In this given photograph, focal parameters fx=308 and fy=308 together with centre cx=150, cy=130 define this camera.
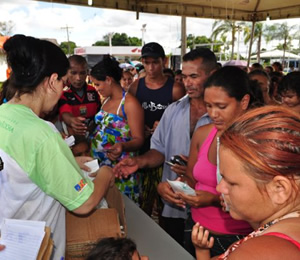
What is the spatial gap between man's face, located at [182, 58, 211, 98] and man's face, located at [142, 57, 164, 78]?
3.68 ft

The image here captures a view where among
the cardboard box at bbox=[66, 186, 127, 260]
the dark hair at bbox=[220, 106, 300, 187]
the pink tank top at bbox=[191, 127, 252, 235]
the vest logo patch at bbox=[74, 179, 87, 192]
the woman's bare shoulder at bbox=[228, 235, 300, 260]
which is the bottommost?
the cardboard box at bbox=[66, 186, 127, 260]

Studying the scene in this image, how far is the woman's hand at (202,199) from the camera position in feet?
5.05

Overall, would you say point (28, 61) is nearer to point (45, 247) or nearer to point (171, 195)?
point (45, 247)

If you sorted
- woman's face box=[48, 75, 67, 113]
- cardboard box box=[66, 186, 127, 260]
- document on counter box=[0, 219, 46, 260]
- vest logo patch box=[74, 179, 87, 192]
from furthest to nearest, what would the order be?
cardboard box box=[66, 186, 127, 260] → woman's face box=[48, 75, 67, 113] → vest logo patch box=[74, 179, 87, 192] → document on counter box=[0, 219, 46, 260]

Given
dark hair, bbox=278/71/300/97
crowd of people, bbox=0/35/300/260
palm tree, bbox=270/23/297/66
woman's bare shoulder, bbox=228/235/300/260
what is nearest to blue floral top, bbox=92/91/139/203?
crowd of people, bbox=0/35/300/260

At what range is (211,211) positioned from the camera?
1637 mm

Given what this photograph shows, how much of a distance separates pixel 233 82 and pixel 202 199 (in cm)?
69

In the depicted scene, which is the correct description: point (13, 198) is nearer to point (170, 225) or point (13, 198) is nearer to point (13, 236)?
point (13, 236)

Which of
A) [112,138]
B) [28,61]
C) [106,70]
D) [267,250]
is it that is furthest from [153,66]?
[267,250]

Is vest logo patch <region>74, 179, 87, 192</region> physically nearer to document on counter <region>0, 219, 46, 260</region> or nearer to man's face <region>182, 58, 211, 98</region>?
document on counter <region>0, 219, 46, 260</region>

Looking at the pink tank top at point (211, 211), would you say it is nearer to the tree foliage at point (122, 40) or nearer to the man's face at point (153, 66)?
the man's face at point (153, 66)

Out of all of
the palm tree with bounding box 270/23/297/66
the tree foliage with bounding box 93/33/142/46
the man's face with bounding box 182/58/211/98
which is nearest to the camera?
the man's face with bounding box 182/58/211/98

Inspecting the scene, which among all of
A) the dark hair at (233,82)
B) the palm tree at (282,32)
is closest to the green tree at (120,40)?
the palm tree at (282,32)

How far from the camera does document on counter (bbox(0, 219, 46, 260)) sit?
108cm
